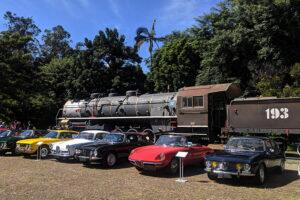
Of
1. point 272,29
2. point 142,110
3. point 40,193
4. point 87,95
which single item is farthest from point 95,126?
point 40,193

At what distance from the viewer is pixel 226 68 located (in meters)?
35.1

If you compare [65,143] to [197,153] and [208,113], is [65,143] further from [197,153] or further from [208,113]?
[208,113]

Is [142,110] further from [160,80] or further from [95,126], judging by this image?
[160,80]

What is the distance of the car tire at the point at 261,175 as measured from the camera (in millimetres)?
12255

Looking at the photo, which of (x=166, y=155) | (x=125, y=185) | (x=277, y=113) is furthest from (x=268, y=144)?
(x=277, y=113)

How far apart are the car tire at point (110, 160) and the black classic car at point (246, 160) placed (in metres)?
4.59

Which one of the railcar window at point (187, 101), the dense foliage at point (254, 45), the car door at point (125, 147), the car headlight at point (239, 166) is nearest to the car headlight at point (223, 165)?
the car headlight at point (239, 166)

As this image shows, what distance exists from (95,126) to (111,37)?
13.9 metres

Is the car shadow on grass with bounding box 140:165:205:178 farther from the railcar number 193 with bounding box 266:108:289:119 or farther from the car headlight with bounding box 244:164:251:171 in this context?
the railcar number 193 with bounding box 266:108:289:119

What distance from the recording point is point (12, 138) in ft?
72.2

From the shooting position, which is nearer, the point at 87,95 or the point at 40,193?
the point at 40,193

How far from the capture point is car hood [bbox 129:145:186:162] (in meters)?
14.2

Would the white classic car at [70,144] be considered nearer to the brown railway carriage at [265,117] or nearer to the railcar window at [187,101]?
the railcar window at [187,101]

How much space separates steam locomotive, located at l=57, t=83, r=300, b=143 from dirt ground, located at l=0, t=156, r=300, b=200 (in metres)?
5.05
